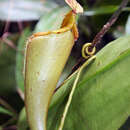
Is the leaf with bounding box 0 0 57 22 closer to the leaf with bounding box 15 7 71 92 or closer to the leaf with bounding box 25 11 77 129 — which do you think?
the leaf with bounding box 15 7 71 92

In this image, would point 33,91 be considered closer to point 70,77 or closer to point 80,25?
point 70,77

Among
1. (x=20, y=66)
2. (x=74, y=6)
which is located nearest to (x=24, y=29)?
(x=20, y=66)

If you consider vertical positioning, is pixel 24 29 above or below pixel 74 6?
below

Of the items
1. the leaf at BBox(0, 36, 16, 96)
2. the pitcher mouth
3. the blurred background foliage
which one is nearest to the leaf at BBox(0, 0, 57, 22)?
the blurred background foliage

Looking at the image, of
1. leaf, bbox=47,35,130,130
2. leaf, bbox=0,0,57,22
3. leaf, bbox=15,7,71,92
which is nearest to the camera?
leaf, bbox=47,35,130,130

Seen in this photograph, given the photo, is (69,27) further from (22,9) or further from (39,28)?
(22,9)

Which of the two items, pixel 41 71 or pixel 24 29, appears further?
pixel 24 29
